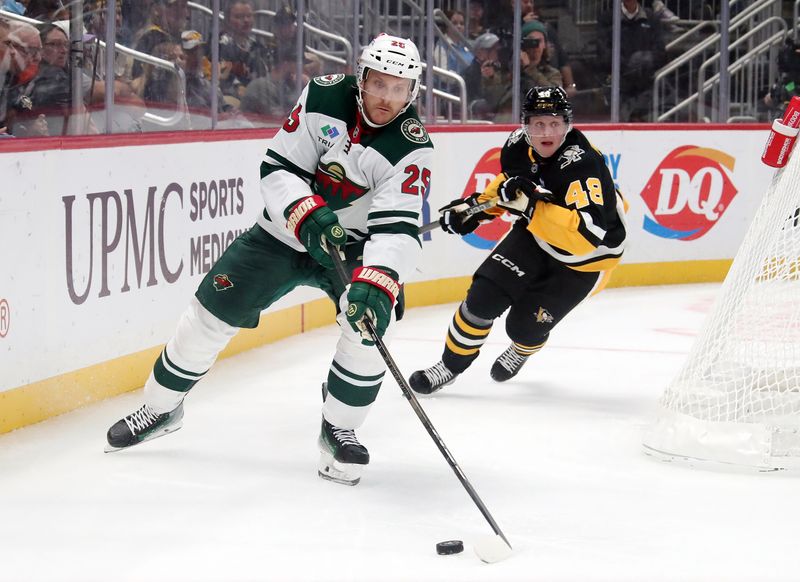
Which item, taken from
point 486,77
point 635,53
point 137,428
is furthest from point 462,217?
point 635,53

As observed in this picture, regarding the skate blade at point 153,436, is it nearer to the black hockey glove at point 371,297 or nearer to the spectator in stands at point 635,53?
the black hockey glove at point 371,297

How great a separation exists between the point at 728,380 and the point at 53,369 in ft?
6.76

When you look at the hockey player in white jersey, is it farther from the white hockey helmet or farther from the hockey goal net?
the hockey goal net

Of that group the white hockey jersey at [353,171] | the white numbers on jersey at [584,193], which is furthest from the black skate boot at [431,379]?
the white hockey jersey at [353,171]

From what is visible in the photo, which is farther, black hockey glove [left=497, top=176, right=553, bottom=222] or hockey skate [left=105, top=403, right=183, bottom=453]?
black hockey glove [left=497, top=176, right=553, bottom=222]

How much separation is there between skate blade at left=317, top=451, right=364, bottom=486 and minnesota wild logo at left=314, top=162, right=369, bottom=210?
658mm

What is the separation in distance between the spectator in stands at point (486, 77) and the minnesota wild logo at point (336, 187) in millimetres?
3830

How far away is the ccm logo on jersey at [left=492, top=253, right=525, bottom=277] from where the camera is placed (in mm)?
4156

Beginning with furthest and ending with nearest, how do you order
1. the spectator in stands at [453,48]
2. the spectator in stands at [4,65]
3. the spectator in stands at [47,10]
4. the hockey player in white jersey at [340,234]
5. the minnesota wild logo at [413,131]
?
the spectator in stands at [453,48], the spectator in stands at [47,10], the spectator in stands at [4,65], the minnesota wild logo at [413,131], the hockey player in white jersey at [340,234]

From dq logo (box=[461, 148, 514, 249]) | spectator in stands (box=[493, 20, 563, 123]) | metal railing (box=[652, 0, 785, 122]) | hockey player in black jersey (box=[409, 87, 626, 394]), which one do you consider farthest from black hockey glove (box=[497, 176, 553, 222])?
metal railing (box=[652, 0, 785, 122])

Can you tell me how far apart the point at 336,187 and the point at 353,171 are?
0.08m

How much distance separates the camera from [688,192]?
7227 millimetres

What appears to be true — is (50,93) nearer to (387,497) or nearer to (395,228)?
(395,228)

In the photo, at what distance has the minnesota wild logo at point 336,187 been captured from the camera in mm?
3072
